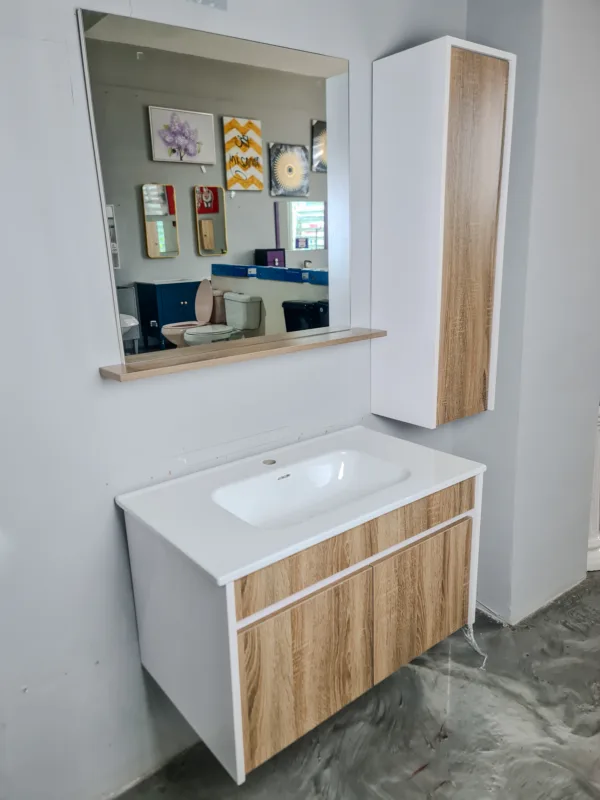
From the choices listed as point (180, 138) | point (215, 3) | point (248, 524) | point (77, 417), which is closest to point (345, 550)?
point (248, 524)

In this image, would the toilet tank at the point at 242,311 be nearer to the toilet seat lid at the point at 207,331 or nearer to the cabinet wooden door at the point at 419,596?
the toilet seat lid at the point at 207,331

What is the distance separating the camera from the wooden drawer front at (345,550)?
137cm

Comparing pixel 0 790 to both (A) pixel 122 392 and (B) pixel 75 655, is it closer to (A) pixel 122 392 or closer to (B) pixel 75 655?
(B) pixel 75 655

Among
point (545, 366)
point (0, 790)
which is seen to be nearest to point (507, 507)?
point (545, 366)

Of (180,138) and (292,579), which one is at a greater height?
(180,138)

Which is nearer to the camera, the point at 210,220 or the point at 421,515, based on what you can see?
the point at 421,515

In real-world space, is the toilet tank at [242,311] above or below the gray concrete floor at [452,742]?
above

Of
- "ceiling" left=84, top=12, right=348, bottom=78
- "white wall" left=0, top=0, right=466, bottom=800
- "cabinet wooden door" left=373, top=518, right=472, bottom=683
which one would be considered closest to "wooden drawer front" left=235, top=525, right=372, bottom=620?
"cabinet wooden door" left=373, top=518, right=472, bottom=683

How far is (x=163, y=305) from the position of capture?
1.76m

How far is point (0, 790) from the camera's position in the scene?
1.61 metres

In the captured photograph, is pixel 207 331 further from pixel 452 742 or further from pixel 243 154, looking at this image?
pixel 452 742

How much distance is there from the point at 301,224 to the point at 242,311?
0.40 meters

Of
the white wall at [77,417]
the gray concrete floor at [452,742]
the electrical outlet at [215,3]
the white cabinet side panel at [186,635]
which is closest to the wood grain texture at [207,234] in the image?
the white wall at [77,417]

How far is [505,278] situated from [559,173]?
418 millimetres
